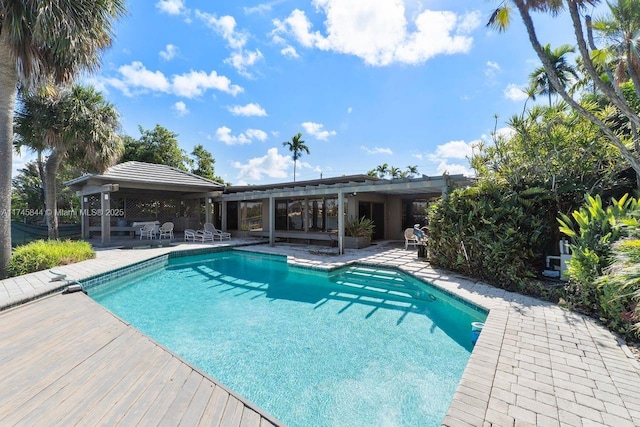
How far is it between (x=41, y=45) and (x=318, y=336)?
30.4ft

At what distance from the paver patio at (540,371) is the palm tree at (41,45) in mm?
3494

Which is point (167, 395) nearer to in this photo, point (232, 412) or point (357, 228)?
point (232, 412)

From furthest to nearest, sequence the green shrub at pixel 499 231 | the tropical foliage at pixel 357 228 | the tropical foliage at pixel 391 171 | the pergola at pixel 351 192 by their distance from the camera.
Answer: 1. the tropical foliage at pixel 391 171
2. the tropical foliage at pixel 357 228
3. the pergola at pixel 351 192
4. the green shrub at pixel 499 231

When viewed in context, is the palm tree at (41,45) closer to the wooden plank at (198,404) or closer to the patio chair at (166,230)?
the patio chair at (166,230)

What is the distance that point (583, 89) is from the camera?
42.0 feet

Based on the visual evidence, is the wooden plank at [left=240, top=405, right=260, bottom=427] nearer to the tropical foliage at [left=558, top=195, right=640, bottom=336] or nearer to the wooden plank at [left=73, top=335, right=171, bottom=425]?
the wooden plank at [left=73, top=335, right=171, bottom=425]

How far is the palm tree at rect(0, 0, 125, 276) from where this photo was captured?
240 inches

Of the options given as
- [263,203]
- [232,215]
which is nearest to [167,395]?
[263,203]

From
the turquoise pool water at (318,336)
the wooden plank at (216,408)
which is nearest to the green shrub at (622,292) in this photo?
the turquoise pool water at (318,336)

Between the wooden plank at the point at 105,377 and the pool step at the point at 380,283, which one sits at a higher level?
the wooden plank at the point at 105,377

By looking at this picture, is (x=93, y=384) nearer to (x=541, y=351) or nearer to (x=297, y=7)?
(x=541, y=351)

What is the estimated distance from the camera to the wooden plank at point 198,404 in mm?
2350

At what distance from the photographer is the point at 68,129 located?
35.4 feet

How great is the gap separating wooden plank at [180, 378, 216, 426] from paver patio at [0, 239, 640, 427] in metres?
2.13
